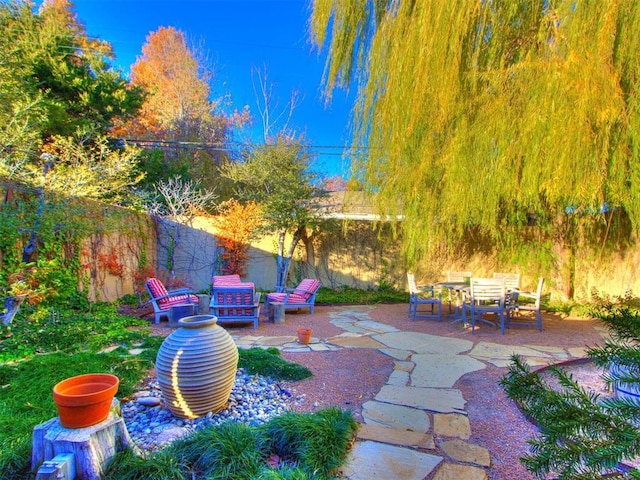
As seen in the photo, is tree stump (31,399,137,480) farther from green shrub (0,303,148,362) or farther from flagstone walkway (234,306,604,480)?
green shrub (0,303,148,362)

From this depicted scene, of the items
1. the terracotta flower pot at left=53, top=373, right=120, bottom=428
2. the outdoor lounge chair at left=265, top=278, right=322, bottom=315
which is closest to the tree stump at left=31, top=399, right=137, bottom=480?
the terracotta flower pot at left=53, top=373, right=120, bottom=428

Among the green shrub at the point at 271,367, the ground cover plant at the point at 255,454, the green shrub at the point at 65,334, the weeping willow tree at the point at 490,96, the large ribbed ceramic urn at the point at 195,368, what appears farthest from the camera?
the green shrub at the point at 65,334

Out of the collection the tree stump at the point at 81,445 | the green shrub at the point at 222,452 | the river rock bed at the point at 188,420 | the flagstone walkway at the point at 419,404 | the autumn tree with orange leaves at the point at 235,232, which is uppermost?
the autumn tree with orange leaves at the point at 235,232

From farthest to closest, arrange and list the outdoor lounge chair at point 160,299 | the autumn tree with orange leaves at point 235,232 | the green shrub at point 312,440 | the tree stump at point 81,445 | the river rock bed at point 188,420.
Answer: the autumn tree with orange leaves at point 235,232 < the outdoor lounge chair at point 160,299 < the river rock bed at point 188,420 < the green shrub at point 312,440 < the tree stump at point 81,445

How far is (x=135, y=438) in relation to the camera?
2.45 metres

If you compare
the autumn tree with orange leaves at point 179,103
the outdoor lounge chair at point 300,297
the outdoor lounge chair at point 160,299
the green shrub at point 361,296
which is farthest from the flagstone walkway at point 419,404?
the autumn tree with orange leaves at point 179,103

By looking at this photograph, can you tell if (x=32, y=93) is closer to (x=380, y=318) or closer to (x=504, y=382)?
(x=380, y=318)

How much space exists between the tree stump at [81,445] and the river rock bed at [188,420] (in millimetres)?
470

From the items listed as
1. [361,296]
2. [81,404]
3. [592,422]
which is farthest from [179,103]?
[592,422]

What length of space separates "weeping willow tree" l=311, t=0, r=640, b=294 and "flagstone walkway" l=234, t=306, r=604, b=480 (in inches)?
70.3

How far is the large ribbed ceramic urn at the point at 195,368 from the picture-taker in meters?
2.61

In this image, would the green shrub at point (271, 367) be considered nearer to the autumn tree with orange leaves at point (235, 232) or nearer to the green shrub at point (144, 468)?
the green shrub at point (144, 468)

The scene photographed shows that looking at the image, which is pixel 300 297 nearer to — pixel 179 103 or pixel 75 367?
pixel 75 367

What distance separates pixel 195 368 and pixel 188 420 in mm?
468
